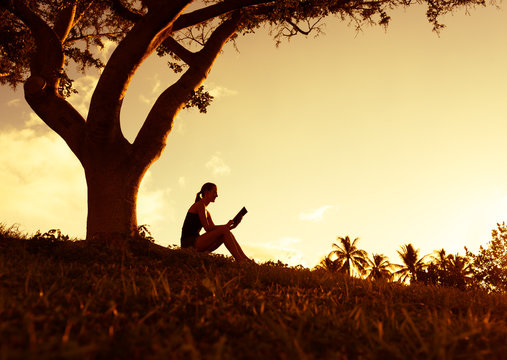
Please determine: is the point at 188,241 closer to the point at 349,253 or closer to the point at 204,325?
the point at 204,325

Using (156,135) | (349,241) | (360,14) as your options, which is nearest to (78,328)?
(156,135)

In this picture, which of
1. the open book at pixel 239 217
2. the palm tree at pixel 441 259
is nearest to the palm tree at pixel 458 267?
the palm tree at pixel 441 259

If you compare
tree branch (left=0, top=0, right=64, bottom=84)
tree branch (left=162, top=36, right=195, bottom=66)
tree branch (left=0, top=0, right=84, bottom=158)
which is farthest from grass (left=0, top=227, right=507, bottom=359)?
tree branch (left=162, top=36, right=195, bottom=66)

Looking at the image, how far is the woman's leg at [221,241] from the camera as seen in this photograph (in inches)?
287

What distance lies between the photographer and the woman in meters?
7.31

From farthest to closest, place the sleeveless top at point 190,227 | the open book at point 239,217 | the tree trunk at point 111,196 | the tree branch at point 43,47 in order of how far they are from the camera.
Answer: the sleeveless top at point 190,227, the tree branch at point 43,47, the open book at point 239,217, the tree trunk at point 111,196

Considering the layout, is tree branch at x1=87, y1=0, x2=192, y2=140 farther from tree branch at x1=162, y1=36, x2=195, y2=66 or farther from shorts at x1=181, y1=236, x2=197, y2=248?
shorts at x1=181, y1=236, x2=197, y2=248

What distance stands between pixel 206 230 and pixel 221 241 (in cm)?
46

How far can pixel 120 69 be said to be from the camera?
22.3 ft

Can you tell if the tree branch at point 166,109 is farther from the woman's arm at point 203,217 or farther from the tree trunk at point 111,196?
the woman's arm at point 203,217

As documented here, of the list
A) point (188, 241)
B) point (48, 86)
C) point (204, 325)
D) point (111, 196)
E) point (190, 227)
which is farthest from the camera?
point (190, 227)

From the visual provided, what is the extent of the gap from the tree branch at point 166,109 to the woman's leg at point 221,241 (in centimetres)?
186

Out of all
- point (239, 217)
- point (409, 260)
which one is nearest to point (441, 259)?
point (409, 260)

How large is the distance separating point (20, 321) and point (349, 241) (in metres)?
54.5
